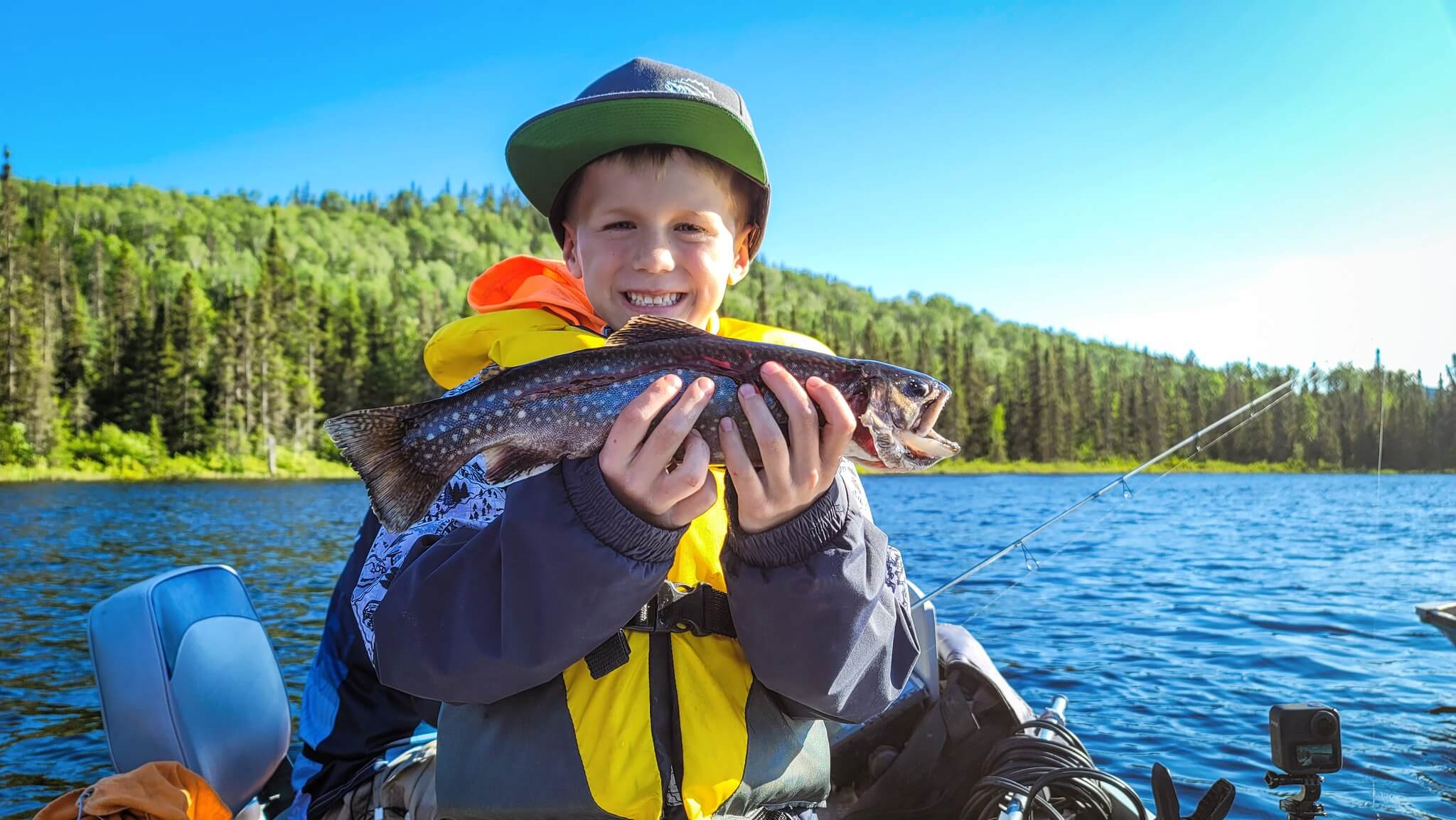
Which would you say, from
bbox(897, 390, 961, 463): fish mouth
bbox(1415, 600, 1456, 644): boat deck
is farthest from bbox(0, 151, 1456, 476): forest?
bbox(897, 390, 961, 463): fish mouth

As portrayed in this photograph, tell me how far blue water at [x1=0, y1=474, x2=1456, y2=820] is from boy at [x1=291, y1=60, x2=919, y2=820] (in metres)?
5.56

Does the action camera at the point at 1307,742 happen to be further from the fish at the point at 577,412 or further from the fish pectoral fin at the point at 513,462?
the fish pectoral fin at the point at 513,462

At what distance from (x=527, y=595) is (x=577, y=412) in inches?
20.2

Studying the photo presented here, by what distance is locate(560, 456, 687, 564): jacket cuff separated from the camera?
2.18 metres

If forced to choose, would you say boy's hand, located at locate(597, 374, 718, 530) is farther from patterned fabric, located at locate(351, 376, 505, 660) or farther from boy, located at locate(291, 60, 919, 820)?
patterned fabric, located at locate(351, 376, 505, 660)

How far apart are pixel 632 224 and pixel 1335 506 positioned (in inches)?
1718

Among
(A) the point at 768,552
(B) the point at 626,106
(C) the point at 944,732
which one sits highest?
(B) the point at 626,106

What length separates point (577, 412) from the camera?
238 centimetres

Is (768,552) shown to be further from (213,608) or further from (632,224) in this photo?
(213,608)

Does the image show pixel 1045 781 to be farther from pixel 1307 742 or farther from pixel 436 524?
pixel 436 524

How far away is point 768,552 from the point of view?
7.47ft

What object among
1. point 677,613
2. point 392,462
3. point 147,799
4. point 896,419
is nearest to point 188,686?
point 147,799

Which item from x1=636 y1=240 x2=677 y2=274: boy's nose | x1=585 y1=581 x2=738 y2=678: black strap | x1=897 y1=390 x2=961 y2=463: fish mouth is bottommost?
x1=585 y1=581 x2=738 y2=678: black strap

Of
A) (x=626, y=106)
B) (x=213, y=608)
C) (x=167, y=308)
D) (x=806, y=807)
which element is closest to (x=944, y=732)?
(x=806, y=807)
